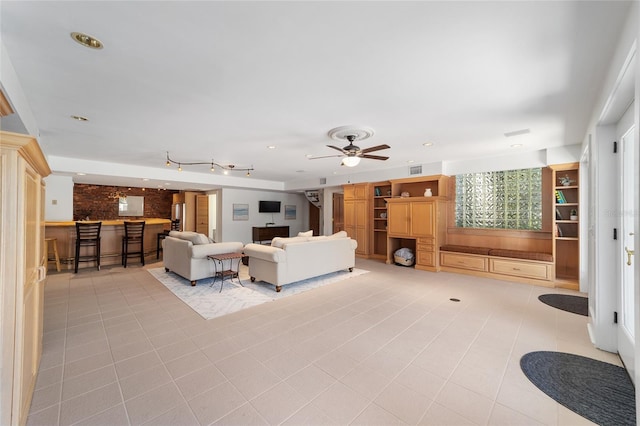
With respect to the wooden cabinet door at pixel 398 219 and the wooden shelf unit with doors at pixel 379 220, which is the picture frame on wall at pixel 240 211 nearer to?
the wooden shelf unit with doors at pixel 379 220

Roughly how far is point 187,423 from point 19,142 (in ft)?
6.34

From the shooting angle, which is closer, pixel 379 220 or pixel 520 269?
pixel 520 269

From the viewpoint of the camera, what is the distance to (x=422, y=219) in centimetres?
607

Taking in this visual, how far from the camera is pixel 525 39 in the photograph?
5.99ft

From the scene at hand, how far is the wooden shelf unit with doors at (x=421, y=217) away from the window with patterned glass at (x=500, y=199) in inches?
16.7

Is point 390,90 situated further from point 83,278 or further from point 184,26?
point 83,278

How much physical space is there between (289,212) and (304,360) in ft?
30.1

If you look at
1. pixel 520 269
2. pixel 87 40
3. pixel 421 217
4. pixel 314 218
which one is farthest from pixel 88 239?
pixel 520 269

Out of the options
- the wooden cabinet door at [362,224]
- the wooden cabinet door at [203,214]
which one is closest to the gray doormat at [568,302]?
the wooden cabinet door at [362,224]

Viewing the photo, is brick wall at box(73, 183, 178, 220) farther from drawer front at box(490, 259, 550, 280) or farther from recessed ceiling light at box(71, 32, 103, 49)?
drawer front at box(490, 259, 550, 280)

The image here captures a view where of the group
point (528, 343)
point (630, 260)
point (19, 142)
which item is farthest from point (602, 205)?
point (19, 142)

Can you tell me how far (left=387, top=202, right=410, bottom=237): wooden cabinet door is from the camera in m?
6.38

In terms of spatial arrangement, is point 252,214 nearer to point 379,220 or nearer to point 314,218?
point 314,218

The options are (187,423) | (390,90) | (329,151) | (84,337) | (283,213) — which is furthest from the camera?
(283,213)
